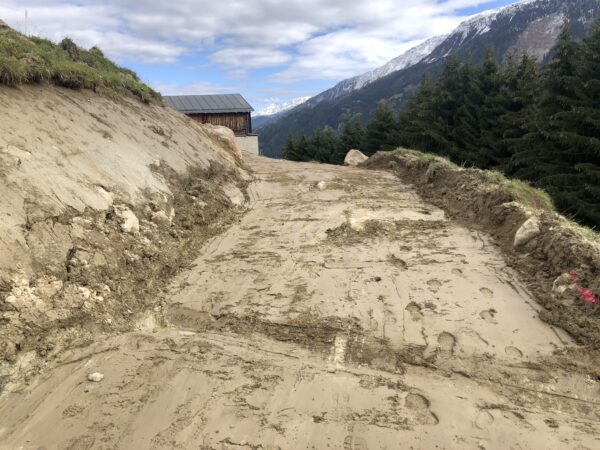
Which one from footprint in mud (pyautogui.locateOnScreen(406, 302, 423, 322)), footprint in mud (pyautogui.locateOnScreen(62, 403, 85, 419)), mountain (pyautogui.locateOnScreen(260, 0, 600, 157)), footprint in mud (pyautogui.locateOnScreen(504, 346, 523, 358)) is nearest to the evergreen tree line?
footprint in mud (pyautogui.locateOnScreen(406, 302, 423, 322))

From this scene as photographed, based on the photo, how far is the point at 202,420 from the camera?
3.20 m

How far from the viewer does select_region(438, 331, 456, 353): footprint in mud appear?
4047 millimetres

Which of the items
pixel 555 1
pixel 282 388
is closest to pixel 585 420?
pixel 282 388

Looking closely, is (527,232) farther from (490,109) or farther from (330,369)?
(490,109)

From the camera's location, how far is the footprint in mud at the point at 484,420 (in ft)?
10.4

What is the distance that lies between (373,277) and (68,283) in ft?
11.4

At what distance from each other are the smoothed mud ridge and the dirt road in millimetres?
227

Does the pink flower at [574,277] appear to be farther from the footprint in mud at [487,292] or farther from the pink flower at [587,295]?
the footprint in mud at [487,292]

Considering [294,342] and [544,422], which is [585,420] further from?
[294,342]

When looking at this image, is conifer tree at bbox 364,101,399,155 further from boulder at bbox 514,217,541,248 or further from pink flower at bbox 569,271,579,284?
pink flower at bbox 569,271,579,284

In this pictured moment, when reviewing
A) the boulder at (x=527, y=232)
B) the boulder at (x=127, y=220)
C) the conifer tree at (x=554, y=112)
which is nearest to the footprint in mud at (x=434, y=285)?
the boulder at (x=527, y=232)

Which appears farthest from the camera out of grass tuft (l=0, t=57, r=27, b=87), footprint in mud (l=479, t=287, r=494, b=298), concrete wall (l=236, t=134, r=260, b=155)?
concrete wall (l=236, t=134, r=260, b=155)

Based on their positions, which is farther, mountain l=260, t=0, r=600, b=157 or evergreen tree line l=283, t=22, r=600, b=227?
mountain l=260, t=0, r=600, b=157

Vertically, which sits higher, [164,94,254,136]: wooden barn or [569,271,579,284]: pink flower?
[164,94,254,136]: wooden barn
